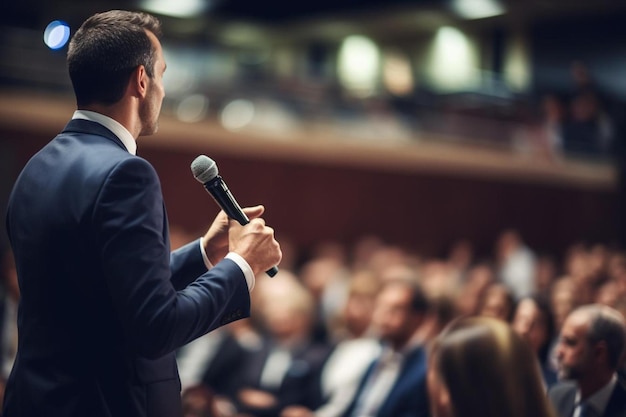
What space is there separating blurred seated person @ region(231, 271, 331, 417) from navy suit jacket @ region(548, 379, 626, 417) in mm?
1615

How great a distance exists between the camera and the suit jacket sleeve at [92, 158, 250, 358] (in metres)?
1.16

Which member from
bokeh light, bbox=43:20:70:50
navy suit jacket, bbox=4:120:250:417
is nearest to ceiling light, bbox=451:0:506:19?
bokeh light, bbox=43:20:70:50

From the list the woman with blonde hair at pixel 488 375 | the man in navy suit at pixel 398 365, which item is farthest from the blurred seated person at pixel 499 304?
the woman with blonde hair at pixel 488 375

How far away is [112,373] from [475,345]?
2.05 feet

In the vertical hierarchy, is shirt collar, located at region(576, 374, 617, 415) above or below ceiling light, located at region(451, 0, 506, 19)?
below

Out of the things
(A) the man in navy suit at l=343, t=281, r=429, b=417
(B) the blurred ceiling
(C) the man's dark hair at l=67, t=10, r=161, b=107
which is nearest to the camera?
(C) the man's dark hair at l=67, t=10, r=161, b=107

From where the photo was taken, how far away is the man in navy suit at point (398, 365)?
2916mm

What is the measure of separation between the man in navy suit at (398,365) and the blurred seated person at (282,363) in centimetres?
40

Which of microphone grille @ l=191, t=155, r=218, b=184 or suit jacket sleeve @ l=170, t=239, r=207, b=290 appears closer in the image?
microphone grille @ l=191, t=155, r=218, b=184

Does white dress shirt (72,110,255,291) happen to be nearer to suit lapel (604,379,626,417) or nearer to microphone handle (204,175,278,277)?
microphone handle (204,175,278,277)

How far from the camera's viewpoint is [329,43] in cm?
1370

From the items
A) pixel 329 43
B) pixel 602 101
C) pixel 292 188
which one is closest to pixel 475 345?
pixel 602 101

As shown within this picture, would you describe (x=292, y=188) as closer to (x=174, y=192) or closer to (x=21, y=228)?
(x=174, y=192)

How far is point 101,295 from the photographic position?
1.23 meters
